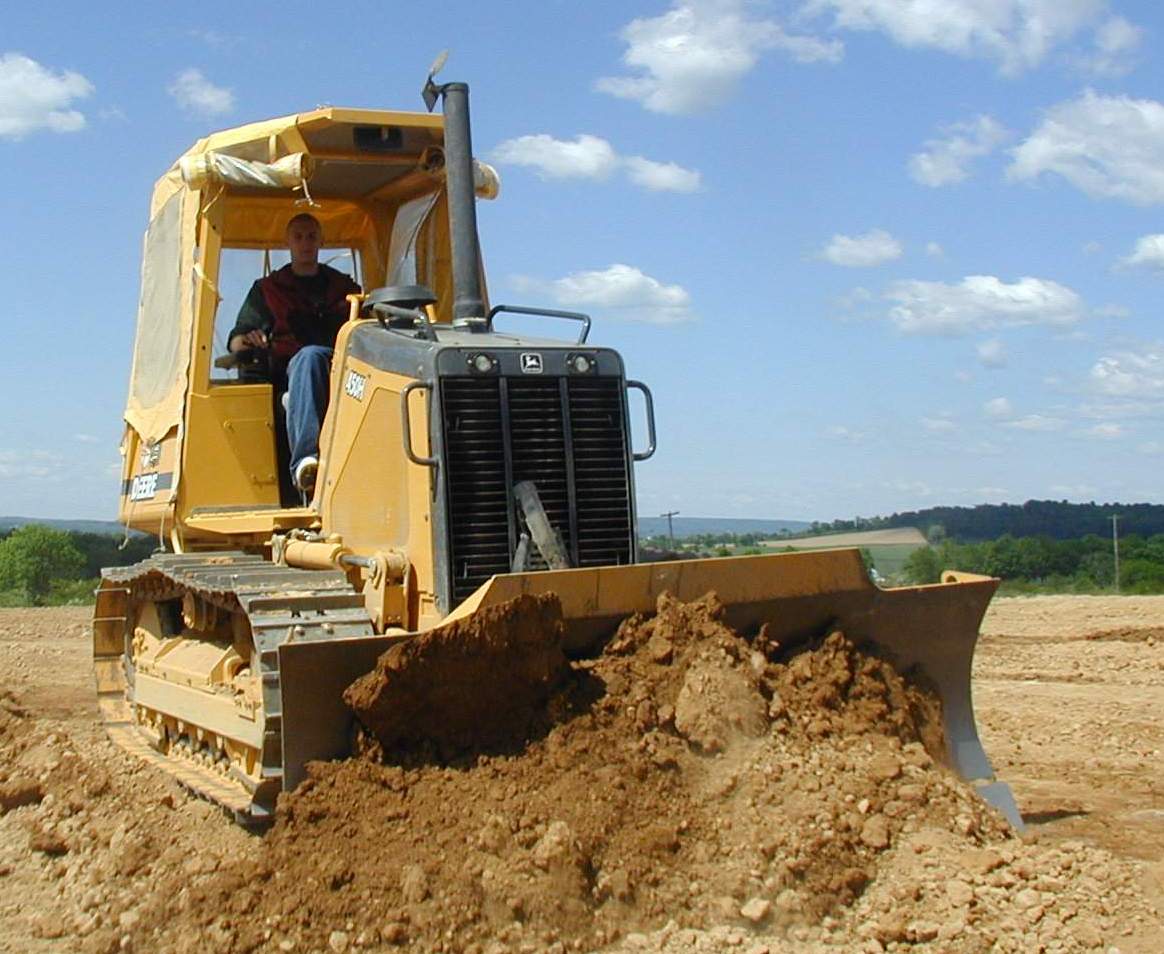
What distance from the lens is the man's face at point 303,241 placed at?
8250 millimetres

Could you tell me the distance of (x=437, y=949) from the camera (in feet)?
15.7

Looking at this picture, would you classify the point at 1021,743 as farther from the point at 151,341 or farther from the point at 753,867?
the point at 151,341

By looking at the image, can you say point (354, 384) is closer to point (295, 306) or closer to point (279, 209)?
point (295, 306)

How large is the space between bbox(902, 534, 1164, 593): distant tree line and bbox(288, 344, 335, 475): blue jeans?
18176 mm

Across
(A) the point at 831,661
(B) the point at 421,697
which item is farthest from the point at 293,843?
(A) the point at 831,661

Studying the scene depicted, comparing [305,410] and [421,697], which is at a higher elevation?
[305,410]

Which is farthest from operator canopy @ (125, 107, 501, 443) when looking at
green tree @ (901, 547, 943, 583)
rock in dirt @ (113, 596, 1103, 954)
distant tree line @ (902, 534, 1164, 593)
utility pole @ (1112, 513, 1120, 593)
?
utility pole @ (1112, 513, 1120, 593)

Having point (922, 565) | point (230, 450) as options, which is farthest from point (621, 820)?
point (922, 565)

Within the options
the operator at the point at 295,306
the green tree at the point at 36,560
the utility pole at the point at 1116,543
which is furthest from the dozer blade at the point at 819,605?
the utility pole at the point at 1116,543

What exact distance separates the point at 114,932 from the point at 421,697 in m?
1.28

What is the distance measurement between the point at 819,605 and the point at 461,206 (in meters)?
2.43

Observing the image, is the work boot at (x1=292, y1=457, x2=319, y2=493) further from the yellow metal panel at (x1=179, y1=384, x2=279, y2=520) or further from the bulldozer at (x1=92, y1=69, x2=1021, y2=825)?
the yellow metal panel at (x1=179, y1=384, x2=279, y2=520)

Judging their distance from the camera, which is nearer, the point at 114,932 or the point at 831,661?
the point at 114,932

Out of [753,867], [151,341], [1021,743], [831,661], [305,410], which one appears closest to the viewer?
[753,867]
